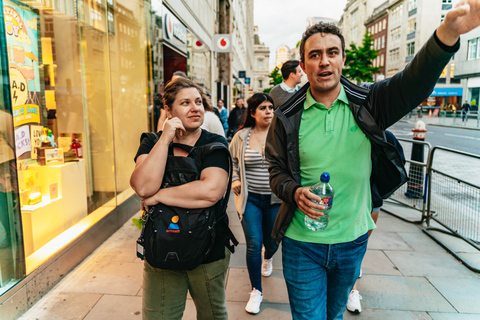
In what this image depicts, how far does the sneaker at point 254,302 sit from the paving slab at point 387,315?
0.76 metres

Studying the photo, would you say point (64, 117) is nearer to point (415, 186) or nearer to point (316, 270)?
point (316, 270)

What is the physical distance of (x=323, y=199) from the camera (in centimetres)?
189

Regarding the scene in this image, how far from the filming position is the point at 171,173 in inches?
A: 81.3

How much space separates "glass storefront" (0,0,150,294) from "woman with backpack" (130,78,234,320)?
168 centimetres

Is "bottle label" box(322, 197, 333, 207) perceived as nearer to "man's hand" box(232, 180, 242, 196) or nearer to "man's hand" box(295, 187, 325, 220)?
"man's hand" box(295, 187, 325, 220)

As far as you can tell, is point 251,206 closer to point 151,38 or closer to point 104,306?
point 104,306

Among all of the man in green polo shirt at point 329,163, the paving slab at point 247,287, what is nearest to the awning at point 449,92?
the paving slab at point 247,287

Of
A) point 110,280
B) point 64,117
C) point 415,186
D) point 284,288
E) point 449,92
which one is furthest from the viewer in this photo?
point 449,92

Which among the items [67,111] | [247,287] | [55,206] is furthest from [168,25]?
[247,287]

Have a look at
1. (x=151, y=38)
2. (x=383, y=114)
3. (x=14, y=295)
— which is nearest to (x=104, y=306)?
(x=14, y=295)

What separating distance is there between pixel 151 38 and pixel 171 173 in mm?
5957

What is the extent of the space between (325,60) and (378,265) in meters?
3.19

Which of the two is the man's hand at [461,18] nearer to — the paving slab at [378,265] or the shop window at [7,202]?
the shop window at [7,202]

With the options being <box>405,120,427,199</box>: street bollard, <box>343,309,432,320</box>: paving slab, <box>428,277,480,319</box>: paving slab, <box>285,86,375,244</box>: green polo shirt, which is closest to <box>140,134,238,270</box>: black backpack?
<box>285,86,375,244</box>: green polo shirt
